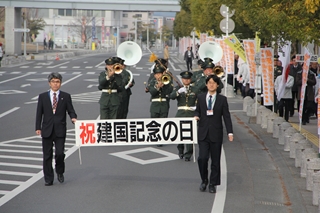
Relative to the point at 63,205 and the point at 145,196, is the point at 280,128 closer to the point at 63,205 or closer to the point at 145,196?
the point at 145,196

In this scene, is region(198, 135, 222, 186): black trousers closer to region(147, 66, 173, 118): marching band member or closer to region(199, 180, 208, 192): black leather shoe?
region(199, 180, 208, 192): black leather shoe

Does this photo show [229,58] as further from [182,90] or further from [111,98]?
[182,90]

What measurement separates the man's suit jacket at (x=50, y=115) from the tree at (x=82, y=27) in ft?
412

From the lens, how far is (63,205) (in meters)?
9.51

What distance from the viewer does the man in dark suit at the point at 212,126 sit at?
1037cm

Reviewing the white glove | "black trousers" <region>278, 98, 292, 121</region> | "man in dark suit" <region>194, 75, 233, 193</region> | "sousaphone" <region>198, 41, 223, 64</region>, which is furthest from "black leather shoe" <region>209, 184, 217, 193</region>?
"sousaphone" <region>198, 41, 223, 64</region>

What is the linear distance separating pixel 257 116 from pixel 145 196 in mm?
9800

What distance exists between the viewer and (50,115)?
10914 millimetres

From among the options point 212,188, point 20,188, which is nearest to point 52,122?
point 20,188

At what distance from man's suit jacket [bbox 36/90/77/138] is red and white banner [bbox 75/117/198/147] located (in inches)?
14.9

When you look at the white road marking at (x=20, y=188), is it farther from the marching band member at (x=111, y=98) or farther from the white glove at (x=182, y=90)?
the marching band member at (x=111, y=98)

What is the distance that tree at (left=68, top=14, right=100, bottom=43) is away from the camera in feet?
451

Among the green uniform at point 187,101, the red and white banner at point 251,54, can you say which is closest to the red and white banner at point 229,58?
the red and white banner at point 251,54

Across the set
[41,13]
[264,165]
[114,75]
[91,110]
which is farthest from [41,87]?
[41,13]
